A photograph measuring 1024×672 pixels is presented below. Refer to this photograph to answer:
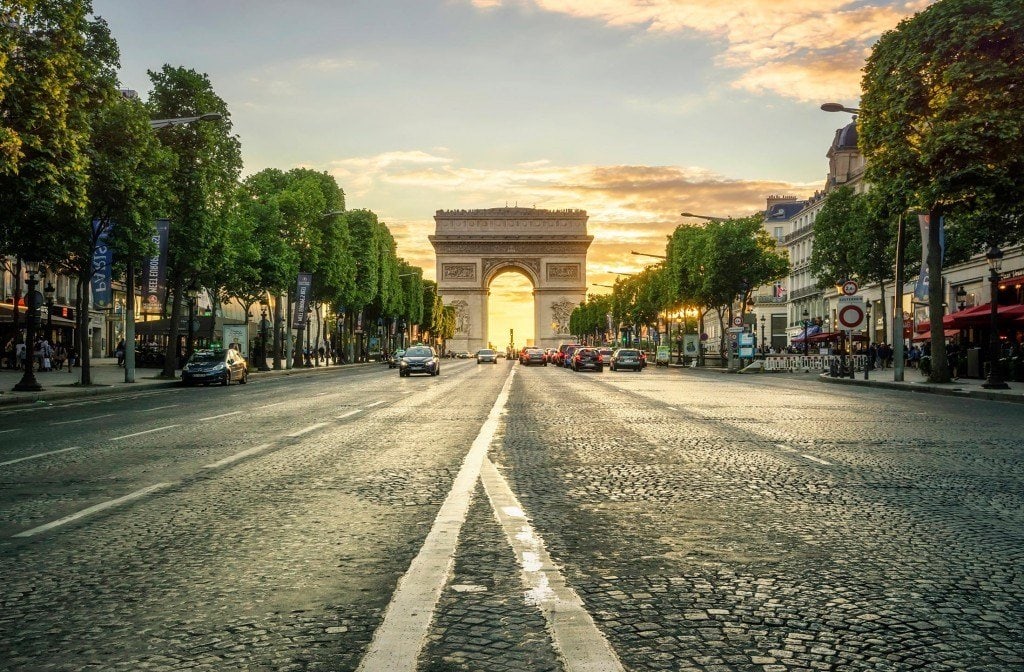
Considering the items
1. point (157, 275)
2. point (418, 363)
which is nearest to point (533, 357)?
point (418, 363)

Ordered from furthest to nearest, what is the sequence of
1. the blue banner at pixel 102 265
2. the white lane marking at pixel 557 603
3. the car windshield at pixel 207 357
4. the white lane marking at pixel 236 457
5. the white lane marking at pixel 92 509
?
A: the car windshield at pixel 207 357, the blue banner at pixel 102 265, the white lane marking at pixel 236 457, the white lane marking at pixel 92 509, the white lane marking at pixel 557 603

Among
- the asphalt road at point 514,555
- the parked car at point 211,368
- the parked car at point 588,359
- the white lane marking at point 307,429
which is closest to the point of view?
the asphalt road at point 514,555

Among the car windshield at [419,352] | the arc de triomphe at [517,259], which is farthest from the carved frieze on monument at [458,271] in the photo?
the car windshield at [419,352]

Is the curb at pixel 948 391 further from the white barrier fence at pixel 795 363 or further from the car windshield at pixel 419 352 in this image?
the white barrier fence at pixel 795 363

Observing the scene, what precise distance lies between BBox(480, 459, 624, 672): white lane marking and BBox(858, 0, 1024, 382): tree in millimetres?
22472

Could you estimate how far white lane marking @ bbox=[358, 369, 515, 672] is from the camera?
12.4 ft

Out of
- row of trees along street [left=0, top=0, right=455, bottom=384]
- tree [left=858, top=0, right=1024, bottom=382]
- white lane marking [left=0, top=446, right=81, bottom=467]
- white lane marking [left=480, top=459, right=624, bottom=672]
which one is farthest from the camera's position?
tree [left=858, top=0, right=1024, bottom=382]

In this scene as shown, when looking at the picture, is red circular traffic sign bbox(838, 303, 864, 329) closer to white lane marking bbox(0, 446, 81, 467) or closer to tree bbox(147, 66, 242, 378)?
tree bbox(147, 66, 242, 378)

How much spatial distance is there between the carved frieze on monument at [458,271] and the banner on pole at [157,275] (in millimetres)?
99053

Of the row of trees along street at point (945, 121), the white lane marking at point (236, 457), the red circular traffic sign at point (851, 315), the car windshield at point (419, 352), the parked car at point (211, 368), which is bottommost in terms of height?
the white lane marking at point (236, 457)

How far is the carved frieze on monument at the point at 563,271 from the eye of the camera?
132250mm

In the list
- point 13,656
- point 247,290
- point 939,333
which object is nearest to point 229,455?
point 13,656

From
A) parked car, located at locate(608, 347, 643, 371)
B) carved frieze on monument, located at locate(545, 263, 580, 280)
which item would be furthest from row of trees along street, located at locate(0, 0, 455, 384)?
carved frieze on monument, located at locate(545, 263, 580, 280)

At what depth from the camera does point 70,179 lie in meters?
22.5
